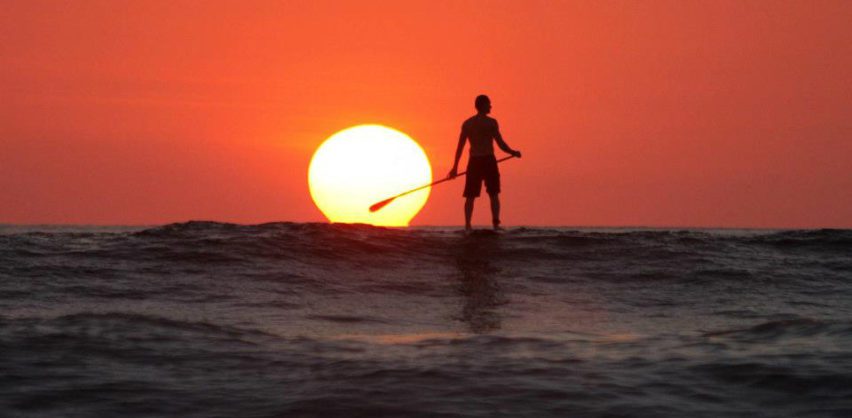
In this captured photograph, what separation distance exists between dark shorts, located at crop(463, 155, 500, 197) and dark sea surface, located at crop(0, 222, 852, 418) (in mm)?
906

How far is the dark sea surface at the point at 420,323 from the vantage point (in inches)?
240

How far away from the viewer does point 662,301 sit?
34.9 feet

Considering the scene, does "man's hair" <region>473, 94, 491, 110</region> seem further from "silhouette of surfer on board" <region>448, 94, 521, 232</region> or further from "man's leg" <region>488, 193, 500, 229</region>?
"man's leg" <region>488, 193, 500, 229</region>

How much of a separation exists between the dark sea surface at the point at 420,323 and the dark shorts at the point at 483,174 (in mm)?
906

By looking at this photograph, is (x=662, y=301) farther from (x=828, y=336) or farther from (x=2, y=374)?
(x=2, y=374)

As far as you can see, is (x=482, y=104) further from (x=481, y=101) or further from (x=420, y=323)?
(x=420, y=323)

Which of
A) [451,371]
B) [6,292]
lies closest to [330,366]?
[451,371]

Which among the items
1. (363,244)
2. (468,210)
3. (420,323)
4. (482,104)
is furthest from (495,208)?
(420,323)

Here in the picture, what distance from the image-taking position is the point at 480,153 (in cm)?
1500

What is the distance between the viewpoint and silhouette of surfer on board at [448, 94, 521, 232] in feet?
49.0

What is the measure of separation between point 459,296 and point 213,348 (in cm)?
367

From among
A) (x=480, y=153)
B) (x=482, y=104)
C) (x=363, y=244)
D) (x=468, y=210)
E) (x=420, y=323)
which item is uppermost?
(x=482, y=104)

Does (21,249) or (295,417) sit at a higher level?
(21,249)

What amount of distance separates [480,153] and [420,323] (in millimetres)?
6268
